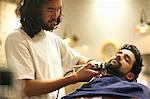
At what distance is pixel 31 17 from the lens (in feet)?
4.78

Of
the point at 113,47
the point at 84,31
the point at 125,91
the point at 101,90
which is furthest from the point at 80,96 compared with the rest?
the point at 84,31

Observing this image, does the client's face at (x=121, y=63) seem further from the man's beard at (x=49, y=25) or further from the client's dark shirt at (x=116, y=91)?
the man's beard at (x=49, y=25)

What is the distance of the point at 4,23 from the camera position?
400cm

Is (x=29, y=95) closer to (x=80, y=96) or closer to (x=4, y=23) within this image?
(x=80, y=96)

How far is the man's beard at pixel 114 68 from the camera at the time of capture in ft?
5.16

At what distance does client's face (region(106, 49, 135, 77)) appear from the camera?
1.58m

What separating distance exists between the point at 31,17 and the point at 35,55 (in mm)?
202

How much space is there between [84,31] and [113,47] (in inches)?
23.6

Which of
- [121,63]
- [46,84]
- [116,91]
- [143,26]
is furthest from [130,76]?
[143,26]

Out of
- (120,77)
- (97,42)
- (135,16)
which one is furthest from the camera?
(97,42)

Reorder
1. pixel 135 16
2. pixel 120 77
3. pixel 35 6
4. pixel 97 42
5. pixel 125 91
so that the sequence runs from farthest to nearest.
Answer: pixel 97 42 → pixel 135 16 → pixel 120 77 → pixel 35 6 → pixel 125 91

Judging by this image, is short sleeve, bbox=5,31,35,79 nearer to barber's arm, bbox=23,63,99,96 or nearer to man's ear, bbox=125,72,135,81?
barber's arm, bbox=23,63,99,96

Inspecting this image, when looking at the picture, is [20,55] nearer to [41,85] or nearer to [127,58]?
[41,85]

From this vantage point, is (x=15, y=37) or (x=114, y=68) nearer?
(x=15, y=37)
